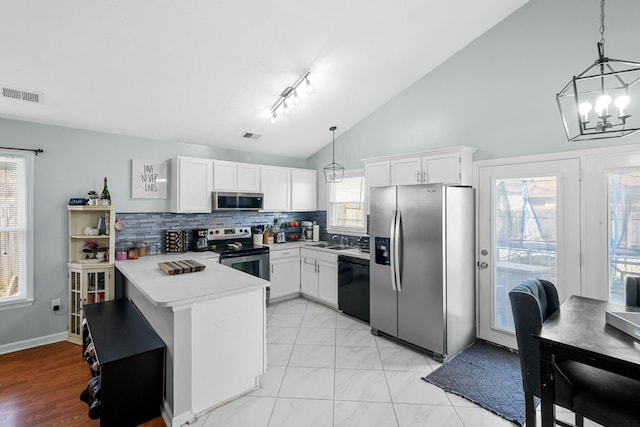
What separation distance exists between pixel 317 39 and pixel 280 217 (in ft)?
10.4

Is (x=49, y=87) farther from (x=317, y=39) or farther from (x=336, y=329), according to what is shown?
(x=336, y=329)

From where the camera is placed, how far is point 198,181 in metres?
4.20

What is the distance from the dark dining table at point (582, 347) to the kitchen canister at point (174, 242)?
3.97 m

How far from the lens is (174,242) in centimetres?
412

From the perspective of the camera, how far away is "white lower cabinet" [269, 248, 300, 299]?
15.3 feet

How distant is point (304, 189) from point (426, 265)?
2861mm

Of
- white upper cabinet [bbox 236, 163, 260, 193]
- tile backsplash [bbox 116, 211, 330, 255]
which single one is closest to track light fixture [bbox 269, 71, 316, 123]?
white upper cabinet [bbox 236, 163, 260, 193]

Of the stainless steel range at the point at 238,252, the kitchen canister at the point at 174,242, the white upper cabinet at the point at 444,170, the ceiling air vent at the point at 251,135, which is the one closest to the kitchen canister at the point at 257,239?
the stainless steel range at the point at 238,252

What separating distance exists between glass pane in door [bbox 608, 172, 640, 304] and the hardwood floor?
3.86 meters

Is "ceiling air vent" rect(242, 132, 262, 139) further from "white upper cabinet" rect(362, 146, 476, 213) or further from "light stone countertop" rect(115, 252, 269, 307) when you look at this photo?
"light stone countertop" rect(115, 252, 269, 307)

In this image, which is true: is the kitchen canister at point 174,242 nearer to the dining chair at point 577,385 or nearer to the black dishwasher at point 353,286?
the black dishwasher at point 353,286

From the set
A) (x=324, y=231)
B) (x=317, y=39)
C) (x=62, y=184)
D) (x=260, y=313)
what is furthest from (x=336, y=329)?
(x=62, y=184)

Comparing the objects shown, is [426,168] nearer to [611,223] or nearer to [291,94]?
[611,223]

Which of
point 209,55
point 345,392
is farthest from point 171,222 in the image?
point 345,392
